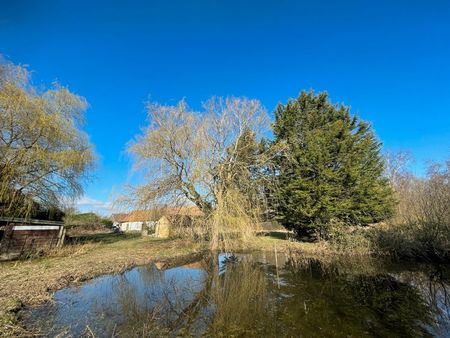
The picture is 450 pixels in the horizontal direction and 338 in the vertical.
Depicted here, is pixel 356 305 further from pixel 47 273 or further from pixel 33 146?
pixel 33 146

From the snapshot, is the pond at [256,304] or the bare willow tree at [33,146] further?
the bare willow tree at [33,146]

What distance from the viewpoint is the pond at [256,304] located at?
507 cm

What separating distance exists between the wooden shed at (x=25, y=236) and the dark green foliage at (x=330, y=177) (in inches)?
533

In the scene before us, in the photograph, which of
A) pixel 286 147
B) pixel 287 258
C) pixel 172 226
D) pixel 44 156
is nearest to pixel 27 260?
pixel 44 156

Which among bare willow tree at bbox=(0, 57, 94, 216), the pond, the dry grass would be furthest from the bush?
bare willow tree at bbox=(0, 57, 94, 216)

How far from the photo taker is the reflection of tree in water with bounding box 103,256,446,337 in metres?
5.12

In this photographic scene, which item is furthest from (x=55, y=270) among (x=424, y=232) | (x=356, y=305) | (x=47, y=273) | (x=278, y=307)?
(x=424, y=232)

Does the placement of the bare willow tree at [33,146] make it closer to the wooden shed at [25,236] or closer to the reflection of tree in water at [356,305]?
the wooden shed at [25,236]

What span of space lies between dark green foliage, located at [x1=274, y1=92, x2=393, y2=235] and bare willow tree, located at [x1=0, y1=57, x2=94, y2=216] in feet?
42.1

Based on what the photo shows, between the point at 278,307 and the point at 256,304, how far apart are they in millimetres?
554

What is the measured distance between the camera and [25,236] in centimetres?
1141

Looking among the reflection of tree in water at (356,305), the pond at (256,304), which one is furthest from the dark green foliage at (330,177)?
the reflection of tree in water at (356,305)

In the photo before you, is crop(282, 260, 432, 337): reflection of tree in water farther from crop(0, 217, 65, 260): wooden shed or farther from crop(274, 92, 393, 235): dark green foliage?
crop(0, 217, 65, 260): wooden shed

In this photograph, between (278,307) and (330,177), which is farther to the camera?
(330,177)
